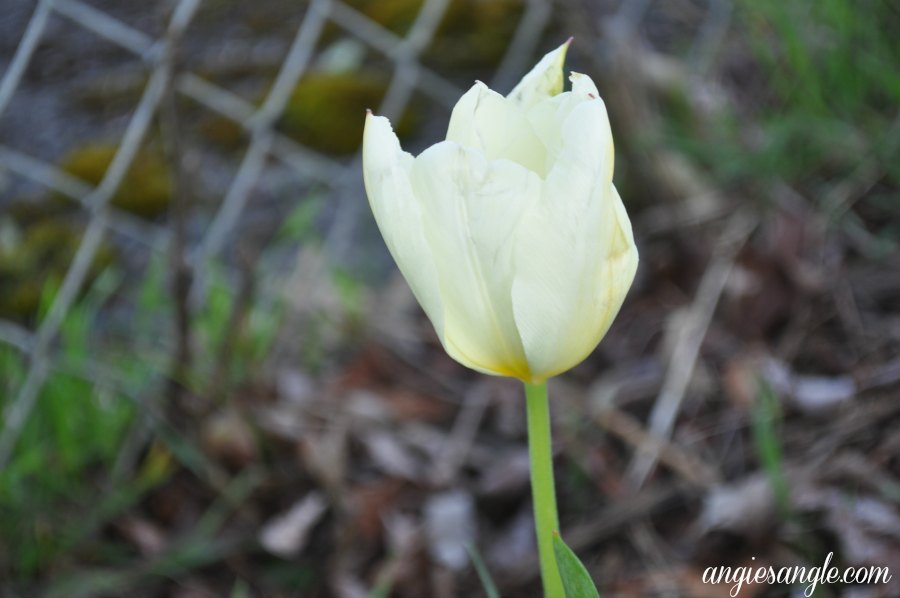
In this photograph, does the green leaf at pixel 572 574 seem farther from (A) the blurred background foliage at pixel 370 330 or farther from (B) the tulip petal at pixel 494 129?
(A) the blurred background foliage at pixel 370 330

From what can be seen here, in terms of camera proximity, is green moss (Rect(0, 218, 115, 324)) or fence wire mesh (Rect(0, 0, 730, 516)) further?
green moss (Rect(0, 218, 115, 324))

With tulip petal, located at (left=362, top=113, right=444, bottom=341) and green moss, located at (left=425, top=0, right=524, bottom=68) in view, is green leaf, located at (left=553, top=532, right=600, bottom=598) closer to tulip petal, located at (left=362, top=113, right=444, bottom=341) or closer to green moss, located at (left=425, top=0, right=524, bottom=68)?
tulip petal, located at (left=362, top=113, right=444, bottom=341)

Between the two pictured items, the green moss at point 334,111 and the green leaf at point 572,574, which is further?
the green moss at point 334,111

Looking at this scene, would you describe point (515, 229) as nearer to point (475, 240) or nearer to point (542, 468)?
point (475, 240)

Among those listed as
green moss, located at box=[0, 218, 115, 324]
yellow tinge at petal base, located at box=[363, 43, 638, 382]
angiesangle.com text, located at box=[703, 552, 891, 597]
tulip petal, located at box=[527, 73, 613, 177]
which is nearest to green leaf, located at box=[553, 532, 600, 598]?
yellow tinge at petal base, located at box=[363, 43, 638, 382]

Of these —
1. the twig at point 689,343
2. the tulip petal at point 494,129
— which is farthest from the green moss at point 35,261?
the tulip petal at point 494,129

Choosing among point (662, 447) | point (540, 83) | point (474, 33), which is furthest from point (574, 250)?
point (474, 33)

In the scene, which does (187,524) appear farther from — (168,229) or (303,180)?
(303,180)
